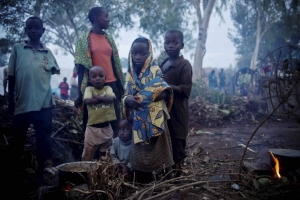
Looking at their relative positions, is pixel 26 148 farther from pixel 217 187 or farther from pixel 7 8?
pixel 7 8

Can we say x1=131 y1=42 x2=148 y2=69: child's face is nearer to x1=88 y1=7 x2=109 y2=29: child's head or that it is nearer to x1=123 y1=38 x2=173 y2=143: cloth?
x1=123 y1=38 x2=173 y2=143: cloth

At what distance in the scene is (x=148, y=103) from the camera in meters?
2.22

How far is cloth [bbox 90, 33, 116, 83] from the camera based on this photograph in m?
3.04

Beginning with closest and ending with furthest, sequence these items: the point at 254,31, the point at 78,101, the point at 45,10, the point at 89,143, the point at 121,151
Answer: the point at 121,151 < the point at 89,143 < the point at 78,101 < the point at 45,10 < the point at 254,31

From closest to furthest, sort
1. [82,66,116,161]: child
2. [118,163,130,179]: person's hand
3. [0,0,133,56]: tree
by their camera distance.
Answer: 1. [118,163,130,179]: person's hand
2. [82,66,116,161]: child
3. [0,0,133,56]: tree

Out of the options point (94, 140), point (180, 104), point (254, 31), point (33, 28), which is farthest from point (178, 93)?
point (254, 31)

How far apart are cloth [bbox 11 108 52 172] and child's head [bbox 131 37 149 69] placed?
1.49m

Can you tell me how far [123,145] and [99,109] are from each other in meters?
0.52

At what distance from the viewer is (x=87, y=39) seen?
3012 mm

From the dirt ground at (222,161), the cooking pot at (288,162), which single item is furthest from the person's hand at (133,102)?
the cooking pot at (288,162)

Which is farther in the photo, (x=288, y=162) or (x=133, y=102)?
(x=288, y=162)

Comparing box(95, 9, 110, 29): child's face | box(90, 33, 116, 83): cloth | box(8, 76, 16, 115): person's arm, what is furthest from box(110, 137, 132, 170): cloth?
box(95, 9, 110, 29): child's face

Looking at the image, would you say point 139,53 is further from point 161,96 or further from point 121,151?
point 121,151

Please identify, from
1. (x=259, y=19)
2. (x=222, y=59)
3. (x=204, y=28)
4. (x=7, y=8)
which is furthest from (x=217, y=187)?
(x=222, y=59)
